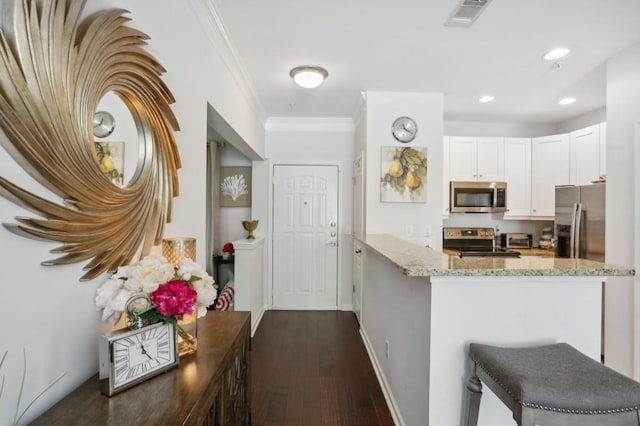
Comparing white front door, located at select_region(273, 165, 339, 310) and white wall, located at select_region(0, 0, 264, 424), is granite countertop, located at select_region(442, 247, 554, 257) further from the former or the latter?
white wall, located at select_region(0, 0, 264, 424)

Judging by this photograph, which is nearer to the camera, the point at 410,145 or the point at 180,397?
the point at 180,397

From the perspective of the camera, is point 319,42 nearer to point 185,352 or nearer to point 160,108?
point 160,108

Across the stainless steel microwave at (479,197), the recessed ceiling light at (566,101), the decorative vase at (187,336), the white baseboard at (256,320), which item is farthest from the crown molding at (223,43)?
the recessed ceiling light at (566,101)

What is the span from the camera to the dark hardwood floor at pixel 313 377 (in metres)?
2.09

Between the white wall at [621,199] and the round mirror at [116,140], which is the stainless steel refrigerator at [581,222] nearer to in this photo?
the white wall at [621,199]

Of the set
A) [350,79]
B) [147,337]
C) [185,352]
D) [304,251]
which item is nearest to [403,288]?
[185,352]

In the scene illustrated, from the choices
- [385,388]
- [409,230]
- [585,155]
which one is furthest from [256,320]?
[585,155]

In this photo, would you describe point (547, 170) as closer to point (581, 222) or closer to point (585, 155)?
point (585, 155)

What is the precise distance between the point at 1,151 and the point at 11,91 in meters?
0.13

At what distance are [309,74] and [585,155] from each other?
3.39 metres

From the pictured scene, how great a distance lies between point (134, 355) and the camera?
89cm

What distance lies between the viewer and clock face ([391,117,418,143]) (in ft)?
10.9

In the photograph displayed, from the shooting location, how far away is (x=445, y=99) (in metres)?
3.55

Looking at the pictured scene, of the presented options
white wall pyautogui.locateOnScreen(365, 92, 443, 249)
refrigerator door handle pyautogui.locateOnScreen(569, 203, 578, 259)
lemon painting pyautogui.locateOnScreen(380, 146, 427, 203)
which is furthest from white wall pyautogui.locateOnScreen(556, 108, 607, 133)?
lemon painting pyautogui.locateOnScreen(380, 146, 427, 203)
